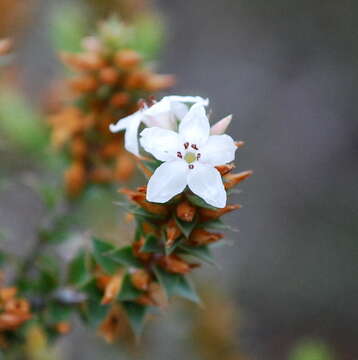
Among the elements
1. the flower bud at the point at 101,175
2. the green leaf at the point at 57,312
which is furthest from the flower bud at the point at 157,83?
the green leaf at the point at 57,312

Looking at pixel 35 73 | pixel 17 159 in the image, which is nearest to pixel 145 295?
pixel 17 159

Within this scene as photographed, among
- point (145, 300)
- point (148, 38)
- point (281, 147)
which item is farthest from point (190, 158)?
point (281, 147)

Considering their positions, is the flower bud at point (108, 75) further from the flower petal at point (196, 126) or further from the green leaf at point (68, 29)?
the flower petal at point (196, 126)

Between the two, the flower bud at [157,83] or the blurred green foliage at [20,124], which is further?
the blurred green foliage at [20,124]

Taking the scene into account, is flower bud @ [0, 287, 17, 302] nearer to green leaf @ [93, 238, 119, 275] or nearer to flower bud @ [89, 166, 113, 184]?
green leaf @ [93, 238, 119, 275]

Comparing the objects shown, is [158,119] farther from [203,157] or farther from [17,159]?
[17,159]

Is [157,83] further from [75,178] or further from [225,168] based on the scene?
[225,168]

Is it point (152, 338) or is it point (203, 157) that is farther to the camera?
point (152, 338)
